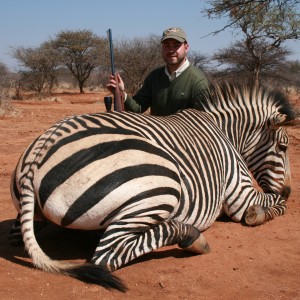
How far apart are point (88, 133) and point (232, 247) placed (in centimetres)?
151

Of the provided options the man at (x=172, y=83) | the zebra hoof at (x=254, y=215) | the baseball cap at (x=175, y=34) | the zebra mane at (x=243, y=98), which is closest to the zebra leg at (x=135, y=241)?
the zebra hoof at (x=254, y=215)

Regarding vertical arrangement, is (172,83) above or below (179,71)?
below

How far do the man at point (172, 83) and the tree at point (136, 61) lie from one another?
20.6m

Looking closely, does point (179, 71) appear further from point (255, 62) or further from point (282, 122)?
point (255, 62)

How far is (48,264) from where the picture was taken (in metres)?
3.02

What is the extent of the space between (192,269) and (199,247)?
248 millimetres

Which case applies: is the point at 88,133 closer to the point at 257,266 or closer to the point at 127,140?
the point at 127,140

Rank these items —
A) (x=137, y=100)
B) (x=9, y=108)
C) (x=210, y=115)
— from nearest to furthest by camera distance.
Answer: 1. (x=210, y=115)
2. (x=137, y=100)
3. (x=9, y=108)

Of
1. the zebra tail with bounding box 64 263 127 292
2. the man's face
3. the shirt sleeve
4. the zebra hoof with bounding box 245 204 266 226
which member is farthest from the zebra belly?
the shirt sleeve

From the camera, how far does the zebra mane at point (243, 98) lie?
4.67 m

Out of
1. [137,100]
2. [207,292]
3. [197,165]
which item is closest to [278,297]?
[207,292]

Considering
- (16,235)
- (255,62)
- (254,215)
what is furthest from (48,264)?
(255,62)

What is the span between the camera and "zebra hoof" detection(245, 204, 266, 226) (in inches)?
167

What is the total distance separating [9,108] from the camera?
17.9m
